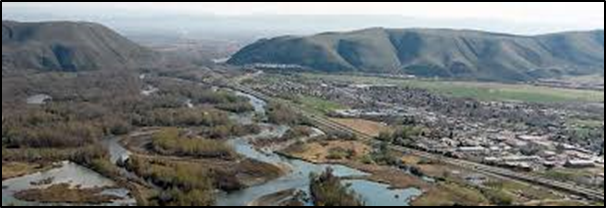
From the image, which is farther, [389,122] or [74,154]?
[389,122]

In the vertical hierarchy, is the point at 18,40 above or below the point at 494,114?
above

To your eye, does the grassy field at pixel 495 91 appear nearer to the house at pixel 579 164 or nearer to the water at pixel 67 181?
the house at pixel 579 164

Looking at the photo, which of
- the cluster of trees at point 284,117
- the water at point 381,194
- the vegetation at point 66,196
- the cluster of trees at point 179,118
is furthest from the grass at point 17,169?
the cluster of trees at point 284,117

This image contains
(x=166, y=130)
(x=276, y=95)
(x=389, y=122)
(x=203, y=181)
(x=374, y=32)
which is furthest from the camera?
(x=374, y=32)

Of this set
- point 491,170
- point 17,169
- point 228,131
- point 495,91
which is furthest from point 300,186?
point 495,91

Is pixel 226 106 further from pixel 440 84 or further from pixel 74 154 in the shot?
pixel 440 84

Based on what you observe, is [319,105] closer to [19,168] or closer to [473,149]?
[473,149]

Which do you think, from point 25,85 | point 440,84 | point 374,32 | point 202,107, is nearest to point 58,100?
point 25,85
